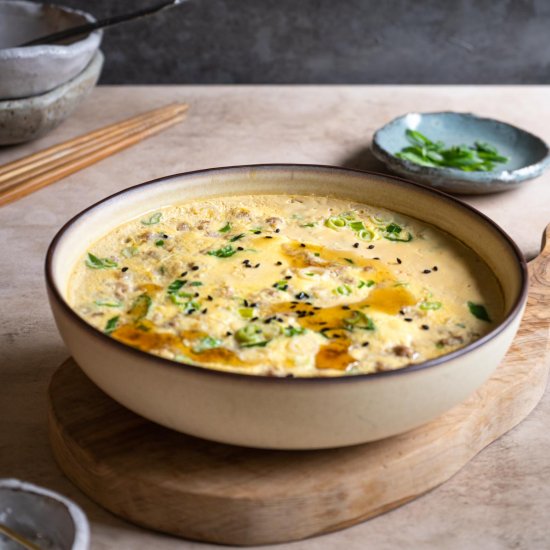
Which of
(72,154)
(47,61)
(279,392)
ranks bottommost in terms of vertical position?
(72,154)

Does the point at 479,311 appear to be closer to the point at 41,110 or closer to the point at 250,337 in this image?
the point at 250,337

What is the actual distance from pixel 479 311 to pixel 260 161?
1491 mm

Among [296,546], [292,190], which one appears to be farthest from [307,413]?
[292,190]

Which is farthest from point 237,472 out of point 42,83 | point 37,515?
point 42,83

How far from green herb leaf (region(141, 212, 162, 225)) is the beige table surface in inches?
13.2

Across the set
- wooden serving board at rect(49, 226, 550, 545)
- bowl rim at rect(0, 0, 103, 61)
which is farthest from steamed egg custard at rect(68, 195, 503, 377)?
bowl rim at rect(0, 0, 103, 61)

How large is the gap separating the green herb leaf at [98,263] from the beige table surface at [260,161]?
11.0 inches

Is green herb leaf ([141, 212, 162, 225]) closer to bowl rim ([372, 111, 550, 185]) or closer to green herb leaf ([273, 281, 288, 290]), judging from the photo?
green herb leaf ([273, 281, 288, 290])

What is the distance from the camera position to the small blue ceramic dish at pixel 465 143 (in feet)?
8.90

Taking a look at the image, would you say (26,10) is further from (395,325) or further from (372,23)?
(395,325)

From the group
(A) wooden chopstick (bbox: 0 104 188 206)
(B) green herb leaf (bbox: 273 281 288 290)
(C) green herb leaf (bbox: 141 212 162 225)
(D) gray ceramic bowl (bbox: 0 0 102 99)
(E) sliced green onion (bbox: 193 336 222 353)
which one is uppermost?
(B) green herb leaf (bbox: 273 281 288 290)

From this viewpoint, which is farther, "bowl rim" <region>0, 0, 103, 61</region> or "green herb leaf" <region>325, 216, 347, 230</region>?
"bowl rim" <region>0, 0, 103, 61</region>

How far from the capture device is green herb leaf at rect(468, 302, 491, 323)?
1609mm

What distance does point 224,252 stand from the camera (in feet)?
5.89
